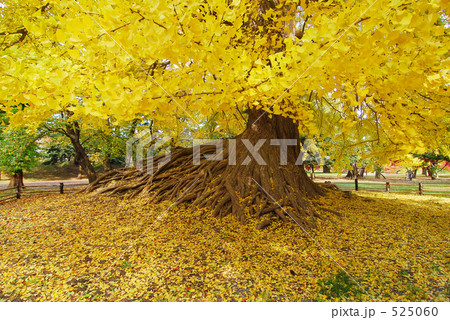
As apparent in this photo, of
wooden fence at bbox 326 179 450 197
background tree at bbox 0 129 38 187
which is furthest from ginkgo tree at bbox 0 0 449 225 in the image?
wooden fence at bbox 326 179 450 197

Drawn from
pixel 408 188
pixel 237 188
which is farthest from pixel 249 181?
pixel 408 188

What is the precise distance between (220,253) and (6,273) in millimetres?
3280

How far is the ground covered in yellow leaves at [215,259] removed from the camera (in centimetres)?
294

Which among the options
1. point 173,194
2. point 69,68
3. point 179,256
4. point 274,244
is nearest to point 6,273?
point 179,256

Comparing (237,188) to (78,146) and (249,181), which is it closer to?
(249,181)

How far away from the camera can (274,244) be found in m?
4.22

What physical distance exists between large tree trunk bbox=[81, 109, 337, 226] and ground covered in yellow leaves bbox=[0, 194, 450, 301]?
0.48m

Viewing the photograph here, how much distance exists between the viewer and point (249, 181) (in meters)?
6.07

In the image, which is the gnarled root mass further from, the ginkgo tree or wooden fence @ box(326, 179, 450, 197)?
wooden fence @ box(326, 179, 450, 197)

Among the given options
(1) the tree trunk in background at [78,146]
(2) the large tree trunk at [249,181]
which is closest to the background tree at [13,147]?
(1) the tree trunk in background at [78,146]

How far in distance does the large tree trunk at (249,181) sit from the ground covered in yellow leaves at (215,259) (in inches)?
18.9

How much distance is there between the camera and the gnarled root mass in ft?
17.6

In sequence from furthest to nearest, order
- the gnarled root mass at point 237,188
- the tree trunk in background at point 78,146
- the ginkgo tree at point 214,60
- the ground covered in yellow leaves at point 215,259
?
the tree trunk in background at point 78,146, the gnarled root mass at point 237,188, the ground covered in yellow leaves at point 215,259, the ginkgo tree at point 214,60

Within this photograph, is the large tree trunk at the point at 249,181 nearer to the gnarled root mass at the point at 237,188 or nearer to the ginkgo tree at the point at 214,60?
the gnarled root mass at the point at 237,188
